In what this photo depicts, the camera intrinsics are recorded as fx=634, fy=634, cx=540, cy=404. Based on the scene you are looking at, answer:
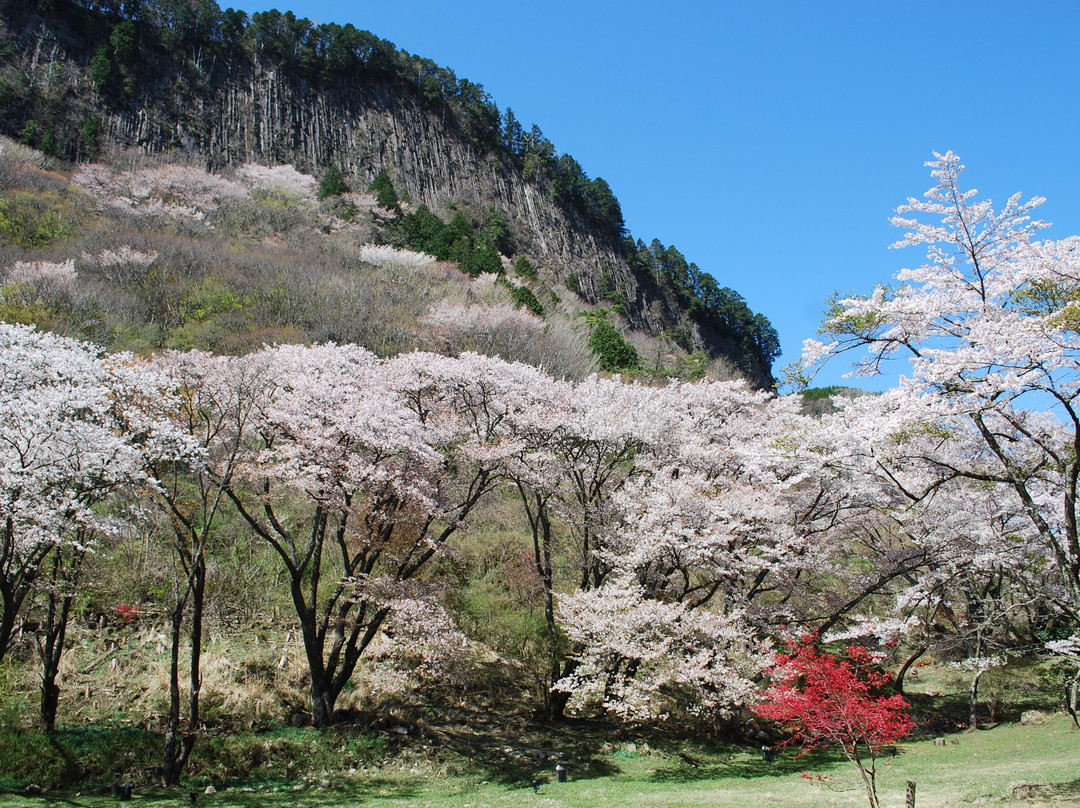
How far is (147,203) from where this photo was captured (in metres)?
37.8

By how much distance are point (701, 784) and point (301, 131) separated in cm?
5896

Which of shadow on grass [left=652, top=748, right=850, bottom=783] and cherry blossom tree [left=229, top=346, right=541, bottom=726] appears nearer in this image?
cherry blossom tree [left=229, top=346, right=541, bottom=726]

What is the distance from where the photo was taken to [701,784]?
34.3ft

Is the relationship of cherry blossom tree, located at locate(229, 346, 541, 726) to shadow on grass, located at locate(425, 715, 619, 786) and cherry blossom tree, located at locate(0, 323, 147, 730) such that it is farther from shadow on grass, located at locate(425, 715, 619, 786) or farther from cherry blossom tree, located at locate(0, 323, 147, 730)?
shadow on grass, located at locate(425, 715, 619, 786)

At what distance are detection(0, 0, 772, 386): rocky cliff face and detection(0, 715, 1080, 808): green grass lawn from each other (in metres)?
47.3

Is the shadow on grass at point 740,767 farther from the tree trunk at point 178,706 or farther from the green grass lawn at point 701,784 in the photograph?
the tree trunk at point 178,706

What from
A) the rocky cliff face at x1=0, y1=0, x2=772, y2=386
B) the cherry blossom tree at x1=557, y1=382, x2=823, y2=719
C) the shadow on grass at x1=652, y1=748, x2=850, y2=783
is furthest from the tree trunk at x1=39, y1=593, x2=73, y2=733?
the rocky cliff face at x1=0, y1=0, x2=772, y2=386

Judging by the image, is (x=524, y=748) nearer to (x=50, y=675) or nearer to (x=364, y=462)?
(x=364, y=462)

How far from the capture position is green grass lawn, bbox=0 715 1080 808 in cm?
852

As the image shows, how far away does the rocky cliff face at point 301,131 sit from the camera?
45.1m

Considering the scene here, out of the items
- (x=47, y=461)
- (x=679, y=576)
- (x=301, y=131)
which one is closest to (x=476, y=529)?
(x=679, y=576)

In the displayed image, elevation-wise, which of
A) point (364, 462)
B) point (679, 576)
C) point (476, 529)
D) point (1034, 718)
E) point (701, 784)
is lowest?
point (1034, 718)

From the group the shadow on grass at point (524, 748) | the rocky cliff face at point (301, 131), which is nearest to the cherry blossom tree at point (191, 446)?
the shadow on grass at point (524, 748)

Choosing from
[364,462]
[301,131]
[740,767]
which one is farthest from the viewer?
[301,131]
